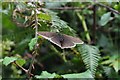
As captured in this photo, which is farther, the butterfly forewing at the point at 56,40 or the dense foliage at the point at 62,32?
the dense foliage at the point at 62,32

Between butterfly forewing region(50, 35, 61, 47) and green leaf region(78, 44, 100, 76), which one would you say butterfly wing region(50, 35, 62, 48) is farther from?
green leaf region(78, 44, 100, 76)

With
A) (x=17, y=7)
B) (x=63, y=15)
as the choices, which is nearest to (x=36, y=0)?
(x=17, y=7)

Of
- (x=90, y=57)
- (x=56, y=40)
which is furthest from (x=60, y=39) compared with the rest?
(x=90, y=57)

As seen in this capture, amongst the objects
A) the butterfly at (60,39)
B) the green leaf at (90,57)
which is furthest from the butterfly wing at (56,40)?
the green leaf at (90,57)

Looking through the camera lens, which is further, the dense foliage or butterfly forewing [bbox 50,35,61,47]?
the dense foliage

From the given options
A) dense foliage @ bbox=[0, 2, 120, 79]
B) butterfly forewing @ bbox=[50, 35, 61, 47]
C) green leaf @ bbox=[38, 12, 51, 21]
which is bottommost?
dense foliage @ bbox=[0, 2, 120, 79]

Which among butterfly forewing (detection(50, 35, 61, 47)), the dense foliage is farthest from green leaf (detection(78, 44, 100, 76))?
butterfly forewing (detection(50, 35, 61, 47))

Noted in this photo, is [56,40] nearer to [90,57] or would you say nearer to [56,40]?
[56,40]

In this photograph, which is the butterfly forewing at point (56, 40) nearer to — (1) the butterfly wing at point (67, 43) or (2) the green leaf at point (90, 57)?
(1) the butterfly wing at point (67, 43)
